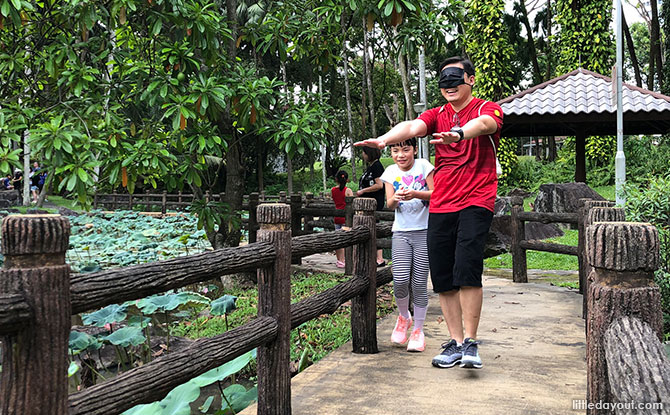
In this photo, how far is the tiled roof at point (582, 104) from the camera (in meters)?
12.3

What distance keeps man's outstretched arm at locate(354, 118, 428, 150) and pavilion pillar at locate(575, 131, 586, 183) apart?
462 inches

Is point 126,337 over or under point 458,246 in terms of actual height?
under

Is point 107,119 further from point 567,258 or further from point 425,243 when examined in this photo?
point 567,258

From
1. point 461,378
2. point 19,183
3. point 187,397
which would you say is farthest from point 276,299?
point 19,183

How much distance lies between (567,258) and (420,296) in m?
7.64

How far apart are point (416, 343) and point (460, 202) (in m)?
1.15

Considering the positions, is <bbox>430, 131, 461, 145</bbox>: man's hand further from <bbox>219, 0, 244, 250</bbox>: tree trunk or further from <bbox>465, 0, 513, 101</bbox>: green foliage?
<bbox>465, 0, 513, 101</bbox>: green foliage

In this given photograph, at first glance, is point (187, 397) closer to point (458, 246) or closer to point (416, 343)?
point (458, 246)

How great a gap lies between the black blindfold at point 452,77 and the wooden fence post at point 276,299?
1352mm

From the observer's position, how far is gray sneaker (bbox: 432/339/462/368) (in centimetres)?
367

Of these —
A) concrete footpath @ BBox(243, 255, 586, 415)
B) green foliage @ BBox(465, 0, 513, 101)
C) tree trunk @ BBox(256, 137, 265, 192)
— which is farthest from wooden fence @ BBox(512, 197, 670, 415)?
tree trunk @ BBox(256, 137, 265, 192)

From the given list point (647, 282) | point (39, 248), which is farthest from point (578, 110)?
point (39, 248)

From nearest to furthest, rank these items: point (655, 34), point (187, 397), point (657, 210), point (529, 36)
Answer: point (187, 397) → point (657, 210) → point (655, 34) → point (529, 36)

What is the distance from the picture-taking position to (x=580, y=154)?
1462 cm
